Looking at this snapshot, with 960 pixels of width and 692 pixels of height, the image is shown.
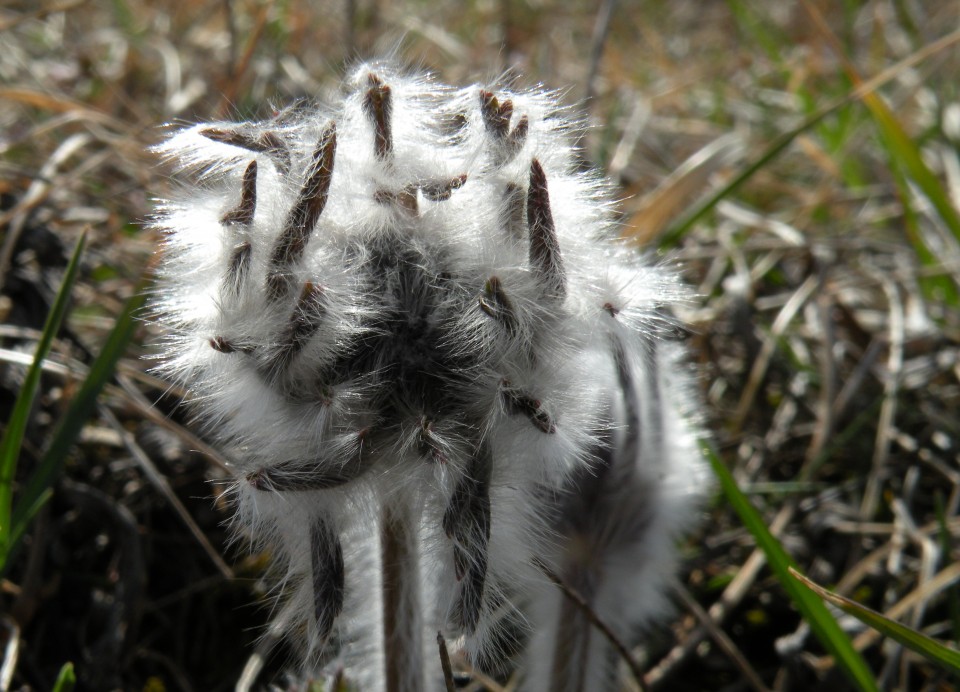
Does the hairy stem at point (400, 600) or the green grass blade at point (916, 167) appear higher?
the green grass blade at point (916, 167)

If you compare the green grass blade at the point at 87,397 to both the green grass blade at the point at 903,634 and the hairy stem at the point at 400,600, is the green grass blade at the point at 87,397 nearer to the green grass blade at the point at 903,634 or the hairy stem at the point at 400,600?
the hairy stem at the point at 400,600

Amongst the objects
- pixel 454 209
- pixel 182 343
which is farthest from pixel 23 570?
pixel 454 209

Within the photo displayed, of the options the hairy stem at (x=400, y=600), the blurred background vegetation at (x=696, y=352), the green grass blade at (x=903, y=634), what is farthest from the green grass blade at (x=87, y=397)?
the green grass blade at (x=903, y=634)

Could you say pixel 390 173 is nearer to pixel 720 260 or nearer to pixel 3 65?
pixel 720 260

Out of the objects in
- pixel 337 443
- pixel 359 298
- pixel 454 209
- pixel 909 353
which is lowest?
pixel 337 443

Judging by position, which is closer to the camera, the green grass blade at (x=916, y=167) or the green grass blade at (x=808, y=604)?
the green grass blade at (x=808, y=604)

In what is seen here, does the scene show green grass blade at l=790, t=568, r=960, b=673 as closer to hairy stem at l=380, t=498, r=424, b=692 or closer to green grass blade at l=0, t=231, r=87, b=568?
hairy stem at l=380, t=498, r=424, b=692
